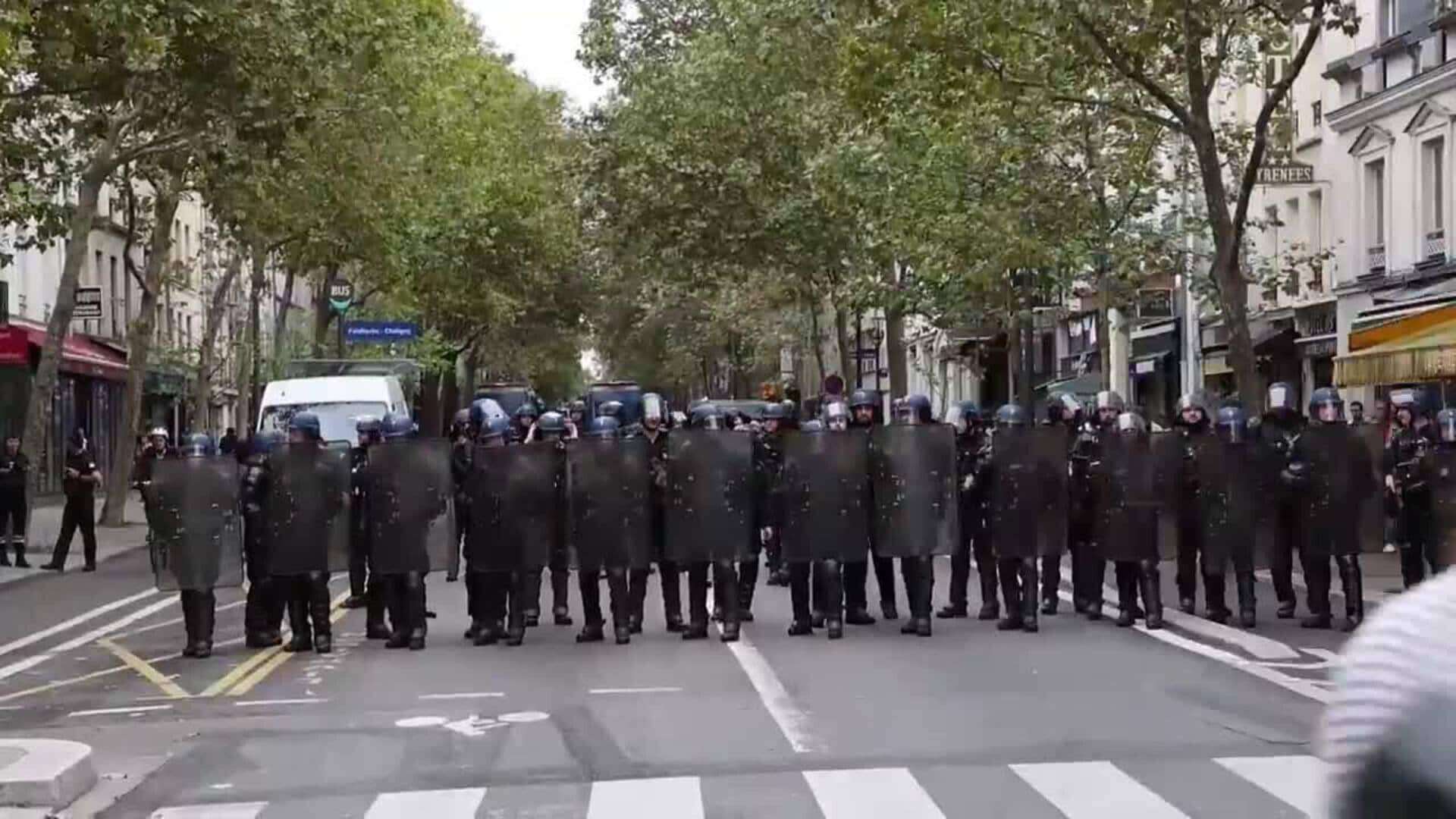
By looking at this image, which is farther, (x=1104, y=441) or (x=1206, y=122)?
(x=1206, y=122)

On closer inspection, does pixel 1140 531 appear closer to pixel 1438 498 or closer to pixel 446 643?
pixel 1438 498

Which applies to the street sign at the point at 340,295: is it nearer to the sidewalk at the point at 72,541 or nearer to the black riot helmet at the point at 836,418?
A: the sidewalk at the point at 72,541

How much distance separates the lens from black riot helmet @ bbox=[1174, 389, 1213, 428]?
17.4 meters

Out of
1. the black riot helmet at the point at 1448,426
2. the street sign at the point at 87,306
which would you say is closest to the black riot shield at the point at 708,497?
the black riot helmet at the point at 1448,426

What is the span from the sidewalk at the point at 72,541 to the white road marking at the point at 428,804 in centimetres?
1666

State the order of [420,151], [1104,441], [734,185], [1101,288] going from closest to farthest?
1. [1104,441]
2. [1101,288]
3. [420,151]
4. [734,185]

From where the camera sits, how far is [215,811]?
9617 mm

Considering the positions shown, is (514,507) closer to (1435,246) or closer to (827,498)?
(827,498)

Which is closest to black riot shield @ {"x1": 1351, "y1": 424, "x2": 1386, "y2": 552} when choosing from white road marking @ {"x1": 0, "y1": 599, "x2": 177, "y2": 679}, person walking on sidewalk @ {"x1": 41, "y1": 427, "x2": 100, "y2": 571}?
white road marking @ {"x1": 0, "y1": 599, "x2": 177, "y2": 679}

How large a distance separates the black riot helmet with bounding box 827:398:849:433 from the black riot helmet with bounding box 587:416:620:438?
1737 mm

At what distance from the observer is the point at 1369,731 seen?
2.07 m

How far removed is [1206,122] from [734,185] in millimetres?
24556

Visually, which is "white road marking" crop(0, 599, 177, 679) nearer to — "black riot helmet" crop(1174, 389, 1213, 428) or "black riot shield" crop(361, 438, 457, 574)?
"black riot shield" crop(361, 438, 457, 574)

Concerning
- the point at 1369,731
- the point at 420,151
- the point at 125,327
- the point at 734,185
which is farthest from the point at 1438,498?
the point at 125,327
